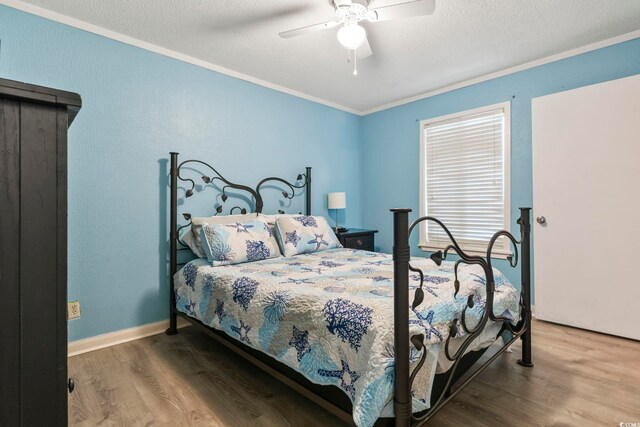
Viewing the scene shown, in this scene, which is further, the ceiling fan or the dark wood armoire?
the ceiling fan

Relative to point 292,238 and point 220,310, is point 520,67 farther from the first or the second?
point 220,310

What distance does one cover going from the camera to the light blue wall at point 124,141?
2.22 m

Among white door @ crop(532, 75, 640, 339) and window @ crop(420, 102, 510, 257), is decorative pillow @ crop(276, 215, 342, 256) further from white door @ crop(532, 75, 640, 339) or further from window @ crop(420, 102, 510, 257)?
white door @ crop(532, 75, 640, 339)

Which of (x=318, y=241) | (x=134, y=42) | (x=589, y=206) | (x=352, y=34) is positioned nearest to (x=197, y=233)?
(x=318, y=241)

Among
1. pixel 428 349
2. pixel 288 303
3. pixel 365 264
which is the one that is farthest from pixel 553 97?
pixel 288 303

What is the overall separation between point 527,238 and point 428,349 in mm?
1280

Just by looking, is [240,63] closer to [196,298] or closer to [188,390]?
[196,298]

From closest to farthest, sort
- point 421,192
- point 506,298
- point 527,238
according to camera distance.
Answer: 1. point 506,298
2. point 527,238
3. point 421,192

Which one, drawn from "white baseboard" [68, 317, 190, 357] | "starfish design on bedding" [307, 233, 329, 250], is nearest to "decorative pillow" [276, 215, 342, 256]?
"starfish design on bedding" [307, 233, 329, 250]

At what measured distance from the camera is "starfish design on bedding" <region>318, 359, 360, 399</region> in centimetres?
120

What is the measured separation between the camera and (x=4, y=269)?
2.15ft

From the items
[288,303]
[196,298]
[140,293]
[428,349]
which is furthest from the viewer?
[140,293]

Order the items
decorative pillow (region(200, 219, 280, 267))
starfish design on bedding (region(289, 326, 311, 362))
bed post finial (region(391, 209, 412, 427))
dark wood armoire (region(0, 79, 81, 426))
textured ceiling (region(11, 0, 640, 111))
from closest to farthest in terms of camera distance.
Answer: dark wood armoire (region(0, 79, 81, 426)) → bed post finial (region(391, 209, 412, 427)) → starfish design on bedding (region(289, 326, 311, 362)) → textured ceiling (region(11, 0, 640, 111)) → decorative pillow (region(200, 219, 280, 267))

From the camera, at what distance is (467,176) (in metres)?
3.42
